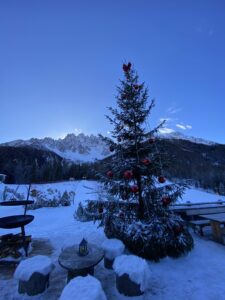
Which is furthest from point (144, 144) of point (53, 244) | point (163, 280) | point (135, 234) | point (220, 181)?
point (220, 181)

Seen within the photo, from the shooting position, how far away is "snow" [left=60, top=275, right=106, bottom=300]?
1.68 m

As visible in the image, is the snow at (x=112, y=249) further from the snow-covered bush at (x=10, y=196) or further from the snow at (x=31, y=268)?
the snow-covered bush at (x=10, y=196)

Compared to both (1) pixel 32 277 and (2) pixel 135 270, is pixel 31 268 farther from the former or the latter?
(2) pixel 135 270

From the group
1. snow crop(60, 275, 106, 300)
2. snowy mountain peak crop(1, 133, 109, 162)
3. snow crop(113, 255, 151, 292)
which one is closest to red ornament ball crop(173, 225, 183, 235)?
snow crop(113, 255, 151, 292)

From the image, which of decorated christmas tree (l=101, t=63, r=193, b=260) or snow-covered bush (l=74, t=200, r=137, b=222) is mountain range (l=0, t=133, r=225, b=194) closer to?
decorated christmas tree (l=101, t=63, r=193, b=260)

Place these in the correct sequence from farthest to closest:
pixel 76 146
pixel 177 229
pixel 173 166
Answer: pixel 76 146
pixel 173 166
pixel 177 229

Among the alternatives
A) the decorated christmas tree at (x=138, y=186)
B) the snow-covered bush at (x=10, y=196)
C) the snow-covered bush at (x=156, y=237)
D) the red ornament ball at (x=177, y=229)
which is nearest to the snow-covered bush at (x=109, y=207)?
the decorated christmas tree at (x=138, y=186)

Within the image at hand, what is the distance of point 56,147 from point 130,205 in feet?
523

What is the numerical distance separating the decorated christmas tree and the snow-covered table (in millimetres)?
887

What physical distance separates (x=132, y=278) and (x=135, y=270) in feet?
0.32

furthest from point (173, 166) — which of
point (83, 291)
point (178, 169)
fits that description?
point (83, 291)

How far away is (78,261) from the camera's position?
8.34 ft

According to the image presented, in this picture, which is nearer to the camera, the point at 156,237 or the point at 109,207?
the point at 156,237

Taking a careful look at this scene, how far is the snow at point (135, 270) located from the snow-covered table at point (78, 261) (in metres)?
0.36
